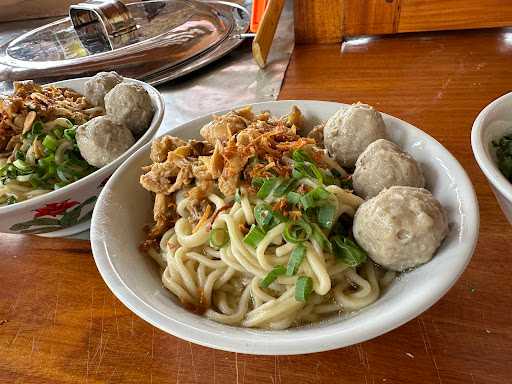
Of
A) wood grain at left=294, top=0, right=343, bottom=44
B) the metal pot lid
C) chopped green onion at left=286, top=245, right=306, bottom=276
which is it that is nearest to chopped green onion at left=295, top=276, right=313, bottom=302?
chopped green onion at left=286, top=245, right=306, bottom=276

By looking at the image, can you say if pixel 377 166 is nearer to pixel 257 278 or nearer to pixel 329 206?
pixel 329 206

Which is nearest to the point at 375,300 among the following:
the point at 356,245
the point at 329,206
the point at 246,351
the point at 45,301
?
the point at 356,245

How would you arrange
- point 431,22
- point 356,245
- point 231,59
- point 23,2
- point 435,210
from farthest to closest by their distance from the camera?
point 23,2 < point 231,59 < point 431,22 < point 356,245 < point 435,210

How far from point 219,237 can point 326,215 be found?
277 mm

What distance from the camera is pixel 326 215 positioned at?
3.23ft

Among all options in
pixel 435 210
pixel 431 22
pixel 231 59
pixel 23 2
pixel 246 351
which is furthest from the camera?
pixel 23 2

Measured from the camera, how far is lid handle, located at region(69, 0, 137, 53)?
2.61 meters

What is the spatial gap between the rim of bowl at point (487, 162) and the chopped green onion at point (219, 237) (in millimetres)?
606

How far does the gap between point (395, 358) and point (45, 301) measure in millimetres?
948

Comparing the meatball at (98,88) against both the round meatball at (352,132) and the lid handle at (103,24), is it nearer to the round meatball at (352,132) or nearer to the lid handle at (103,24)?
the round meatball at (352,132)

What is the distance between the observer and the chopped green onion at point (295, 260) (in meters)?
0.97

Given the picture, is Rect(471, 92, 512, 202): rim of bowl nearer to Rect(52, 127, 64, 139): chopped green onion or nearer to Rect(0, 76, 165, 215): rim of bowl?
Rect(0, 76, 165, 215): rim of bowl

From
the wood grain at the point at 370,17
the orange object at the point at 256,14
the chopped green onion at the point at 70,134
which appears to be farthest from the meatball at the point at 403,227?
the orange object at the point at 256,14

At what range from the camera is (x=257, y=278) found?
1033 millimetres
